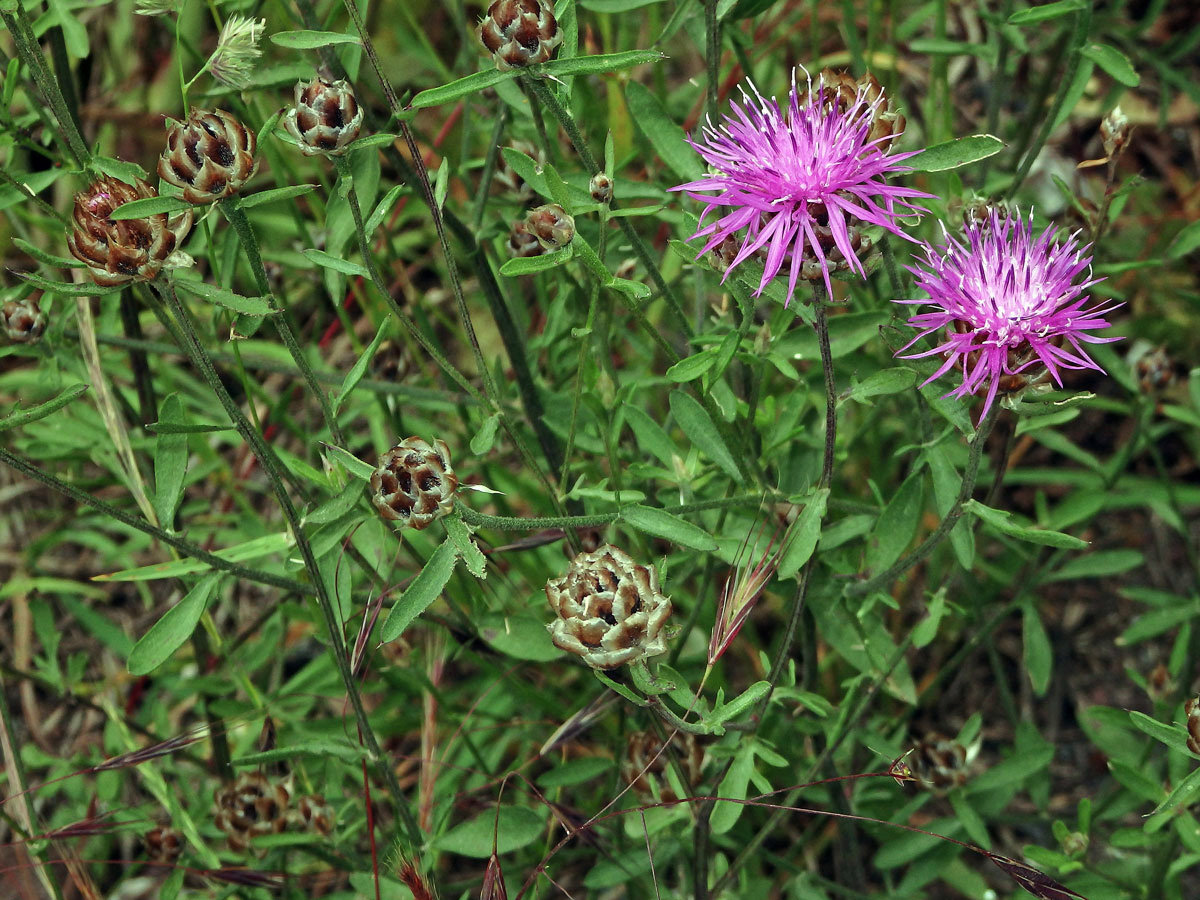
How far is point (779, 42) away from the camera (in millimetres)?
3398

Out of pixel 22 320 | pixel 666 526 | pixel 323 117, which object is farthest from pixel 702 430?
pixel 22 320

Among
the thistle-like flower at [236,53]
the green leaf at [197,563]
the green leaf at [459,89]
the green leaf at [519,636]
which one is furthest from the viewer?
the green leaf at [519,636]

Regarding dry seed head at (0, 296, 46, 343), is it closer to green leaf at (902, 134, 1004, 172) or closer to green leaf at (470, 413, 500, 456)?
green leaf at (470, 413, 500, 456)

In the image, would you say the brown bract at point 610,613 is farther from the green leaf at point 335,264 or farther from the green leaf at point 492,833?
the green leaf at point 492,833

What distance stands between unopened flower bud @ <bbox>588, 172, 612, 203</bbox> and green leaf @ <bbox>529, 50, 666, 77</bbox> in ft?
0.60

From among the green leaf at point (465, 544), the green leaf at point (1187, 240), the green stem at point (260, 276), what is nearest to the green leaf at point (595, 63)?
the green stem at point (260, 276)

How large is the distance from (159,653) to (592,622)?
3.03 ft

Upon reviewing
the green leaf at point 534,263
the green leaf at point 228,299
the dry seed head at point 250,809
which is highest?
the green leaf at point 534,263

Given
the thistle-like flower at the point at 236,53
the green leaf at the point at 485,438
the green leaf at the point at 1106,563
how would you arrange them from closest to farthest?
the thistle-like flower at the point at 236,53 → the green leaf at the point at 485,438 → the green leaf at the point at 1106,563

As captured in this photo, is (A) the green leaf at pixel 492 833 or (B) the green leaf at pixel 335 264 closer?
(B) the green leaf at pixel 335 264

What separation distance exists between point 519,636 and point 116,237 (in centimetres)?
116

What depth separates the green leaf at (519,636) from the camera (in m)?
2.44

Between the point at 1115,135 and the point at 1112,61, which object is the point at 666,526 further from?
the point at 1112,61

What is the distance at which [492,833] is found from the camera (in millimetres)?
2426
